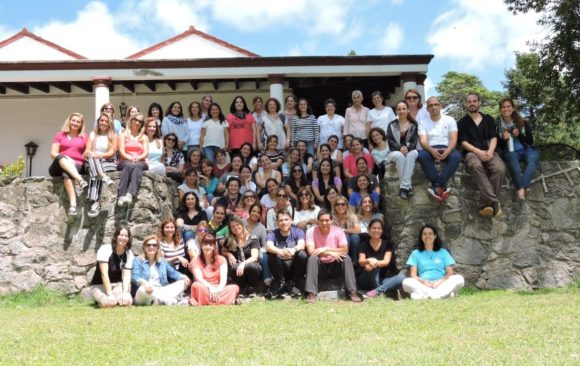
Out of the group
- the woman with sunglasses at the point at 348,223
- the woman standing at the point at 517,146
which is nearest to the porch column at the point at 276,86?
the woman with sunglasses at the point at 348,223

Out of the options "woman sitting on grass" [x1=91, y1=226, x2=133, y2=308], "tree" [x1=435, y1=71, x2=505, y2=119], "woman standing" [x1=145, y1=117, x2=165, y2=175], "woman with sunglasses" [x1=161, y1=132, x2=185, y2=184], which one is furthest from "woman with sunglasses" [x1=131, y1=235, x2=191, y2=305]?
"tree" [x1=435, y1=71, x2=505, y2=119]

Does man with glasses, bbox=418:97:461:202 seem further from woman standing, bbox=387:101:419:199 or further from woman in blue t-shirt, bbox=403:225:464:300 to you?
woman in blue t-shirt, bbox=403:225:464:300

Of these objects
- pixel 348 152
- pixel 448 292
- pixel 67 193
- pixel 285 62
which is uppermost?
pixel 285 62

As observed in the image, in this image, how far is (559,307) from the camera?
5.05 m

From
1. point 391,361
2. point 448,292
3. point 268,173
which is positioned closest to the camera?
point 391,361

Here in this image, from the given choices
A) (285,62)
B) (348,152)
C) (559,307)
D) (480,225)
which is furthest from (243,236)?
(285,62)

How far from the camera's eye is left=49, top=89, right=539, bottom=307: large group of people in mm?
6363

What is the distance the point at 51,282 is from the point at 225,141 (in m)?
3.56

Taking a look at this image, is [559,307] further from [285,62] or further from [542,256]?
[285,62]

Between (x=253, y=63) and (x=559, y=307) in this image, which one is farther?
(x=253, y=63)

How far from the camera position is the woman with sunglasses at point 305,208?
7277 millimetres

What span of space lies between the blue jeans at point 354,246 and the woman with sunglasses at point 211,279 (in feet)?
5.07

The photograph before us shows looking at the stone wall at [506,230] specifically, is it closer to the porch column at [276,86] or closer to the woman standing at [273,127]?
the woman standing at [273,127]

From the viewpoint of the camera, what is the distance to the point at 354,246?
6.83m
